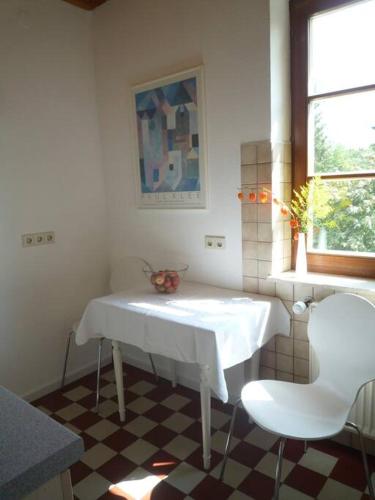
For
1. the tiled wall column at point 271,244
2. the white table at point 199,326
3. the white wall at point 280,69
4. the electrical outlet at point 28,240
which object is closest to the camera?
the white table at point 199,326

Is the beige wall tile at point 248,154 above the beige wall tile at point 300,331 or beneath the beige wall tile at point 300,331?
above

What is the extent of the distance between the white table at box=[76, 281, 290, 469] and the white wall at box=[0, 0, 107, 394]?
570 mm

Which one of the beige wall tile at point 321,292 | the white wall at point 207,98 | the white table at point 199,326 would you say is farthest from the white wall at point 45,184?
the beige wall tile at point 321,292

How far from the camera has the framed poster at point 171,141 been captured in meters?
2.34

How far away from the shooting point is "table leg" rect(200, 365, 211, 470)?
5.72 ft

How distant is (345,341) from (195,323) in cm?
66

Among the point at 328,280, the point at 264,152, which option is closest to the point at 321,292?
the point at 328,280

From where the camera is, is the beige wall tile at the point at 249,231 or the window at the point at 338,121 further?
the beige wall tile at the point at 249,231

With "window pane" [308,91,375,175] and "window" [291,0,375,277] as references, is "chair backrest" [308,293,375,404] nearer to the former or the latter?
"window" [291,0,375,277]

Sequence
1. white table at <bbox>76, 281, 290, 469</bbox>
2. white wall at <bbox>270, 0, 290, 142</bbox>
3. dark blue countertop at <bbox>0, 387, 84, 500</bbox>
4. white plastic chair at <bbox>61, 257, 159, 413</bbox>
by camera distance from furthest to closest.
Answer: white plastic chair at <bbox>61, 257, 159, 413</bbox>, white wall at <bbox>270, 0, 290, 142</bbox>, white table at <bbox>76, 281, 290, 469</bbox>, dark blue countertop at <bbox>0, 387, 84, 500</bbox>

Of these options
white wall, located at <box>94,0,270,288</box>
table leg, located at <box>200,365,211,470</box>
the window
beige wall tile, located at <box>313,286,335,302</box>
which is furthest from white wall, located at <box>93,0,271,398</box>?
table leg, located at <box>200,365,211,470</box>

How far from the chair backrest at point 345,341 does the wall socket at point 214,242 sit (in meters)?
0.74

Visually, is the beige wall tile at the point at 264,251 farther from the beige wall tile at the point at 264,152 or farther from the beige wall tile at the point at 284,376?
the beige wall tile at the point at 284,376

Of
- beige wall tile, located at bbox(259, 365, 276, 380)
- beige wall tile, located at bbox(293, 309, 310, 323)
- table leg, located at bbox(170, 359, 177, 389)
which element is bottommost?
table leg, located at bbox(170, 359, 177, 389)
